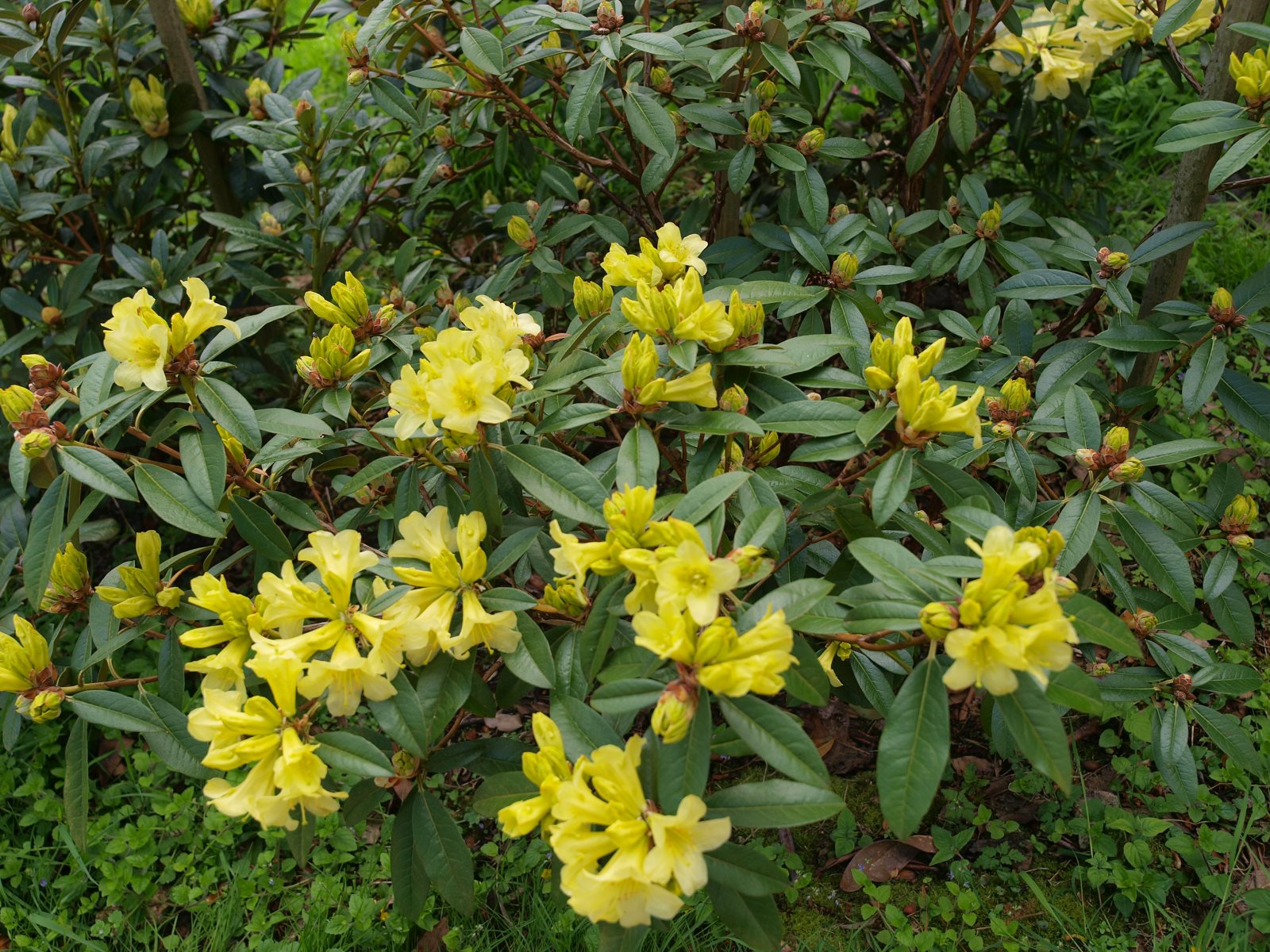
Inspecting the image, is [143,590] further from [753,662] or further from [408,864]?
[753,662]

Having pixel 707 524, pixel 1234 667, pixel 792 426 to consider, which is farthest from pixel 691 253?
pixel 1234 667

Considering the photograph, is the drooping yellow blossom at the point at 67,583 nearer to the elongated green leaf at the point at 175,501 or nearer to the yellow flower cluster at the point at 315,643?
the elongated green leaf at the point at 175,501

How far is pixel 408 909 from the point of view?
1515mm

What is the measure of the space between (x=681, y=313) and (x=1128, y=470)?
2.27ft

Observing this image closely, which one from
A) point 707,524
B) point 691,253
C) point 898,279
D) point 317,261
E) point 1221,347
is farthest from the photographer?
point 317,261

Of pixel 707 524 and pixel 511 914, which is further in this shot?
pixel 511 914

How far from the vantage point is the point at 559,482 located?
131 cm

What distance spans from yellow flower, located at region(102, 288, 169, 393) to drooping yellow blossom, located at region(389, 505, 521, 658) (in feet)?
1.31

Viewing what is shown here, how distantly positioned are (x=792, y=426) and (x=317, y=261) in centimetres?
143

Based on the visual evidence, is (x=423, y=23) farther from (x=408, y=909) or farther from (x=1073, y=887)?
(x=1073, y=887)

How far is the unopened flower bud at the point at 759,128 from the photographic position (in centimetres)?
198

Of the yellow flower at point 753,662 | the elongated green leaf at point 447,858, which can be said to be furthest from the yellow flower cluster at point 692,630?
the elongated green leaf at point 447,858

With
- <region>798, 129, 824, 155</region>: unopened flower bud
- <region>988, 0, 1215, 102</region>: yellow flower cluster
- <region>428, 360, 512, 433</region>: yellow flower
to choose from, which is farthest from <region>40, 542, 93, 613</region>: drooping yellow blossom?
<region>988, 0, 1215, 102</region>: yellow flower cluster

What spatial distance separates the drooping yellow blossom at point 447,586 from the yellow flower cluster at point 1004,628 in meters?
0.54
